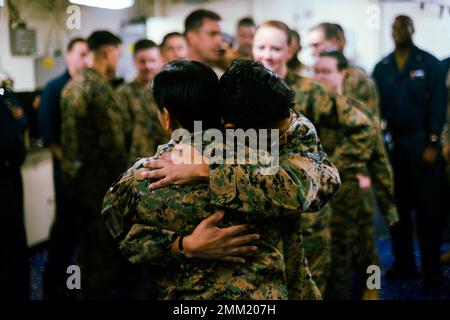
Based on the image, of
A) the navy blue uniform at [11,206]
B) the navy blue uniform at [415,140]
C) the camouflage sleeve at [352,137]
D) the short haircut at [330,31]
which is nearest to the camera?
the camouflage sleeve at [352,137]

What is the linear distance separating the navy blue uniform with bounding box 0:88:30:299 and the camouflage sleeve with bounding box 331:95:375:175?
4.39ft

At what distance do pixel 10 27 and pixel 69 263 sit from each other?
2158mm

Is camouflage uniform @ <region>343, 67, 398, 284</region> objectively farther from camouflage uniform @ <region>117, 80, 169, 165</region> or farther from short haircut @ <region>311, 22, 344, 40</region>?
camouflage uniform @ <region>117, 80, 169, 165</region>

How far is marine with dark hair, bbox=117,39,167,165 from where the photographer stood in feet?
8.46

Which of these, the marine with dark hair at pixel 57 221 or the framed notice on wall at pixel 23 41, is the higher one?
the framed notice on wall at pixel 23 41

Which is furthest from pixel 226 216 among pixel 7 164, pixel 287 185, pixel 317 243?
pixel 7 164

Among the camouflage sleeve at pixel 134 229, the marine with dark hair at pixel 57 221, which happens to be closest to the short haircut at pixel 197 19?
the marine with dark hair at pixel 57 221

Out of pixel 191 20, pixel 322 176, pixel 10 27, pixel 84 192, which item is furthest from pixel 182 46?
pixel 322 176

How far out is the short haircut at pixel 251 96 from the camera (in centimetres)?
107

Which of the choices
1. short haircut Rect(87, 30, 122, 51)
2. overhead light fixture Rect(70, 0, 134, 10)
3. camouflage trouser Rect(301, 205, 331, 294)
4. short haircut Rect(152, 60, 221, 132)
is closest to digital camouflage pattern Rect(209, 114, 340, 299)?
short haircut Rect(152, 60, 221, 132)

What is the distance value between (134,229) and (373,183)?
149 cm

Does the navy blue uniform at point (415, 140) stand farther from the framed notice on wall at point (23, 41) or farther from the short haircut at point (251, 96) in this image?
the framed notice on wall at point (23, 41)

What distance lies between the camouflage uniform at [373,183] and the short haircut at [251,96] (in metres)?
1.21

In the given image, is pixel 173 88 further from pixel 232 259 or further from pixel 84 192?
pixel 84 192
